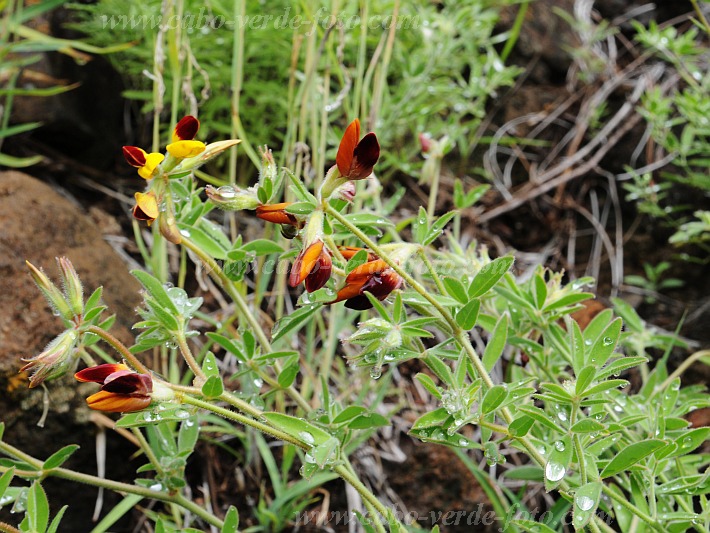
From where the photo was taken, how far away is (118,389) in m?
0.99

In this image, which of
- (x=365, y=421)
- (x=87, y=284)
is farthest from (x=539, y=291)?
(x=87, y=284)

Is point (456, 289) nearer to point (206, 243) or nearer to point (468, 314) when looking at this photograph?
point (468, 314)

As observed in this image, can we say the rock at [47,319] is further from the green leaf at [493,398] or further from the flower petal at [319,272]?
the green leaf at [493,398]

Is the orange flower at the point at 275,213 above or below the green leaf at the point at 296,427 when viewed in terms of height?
above

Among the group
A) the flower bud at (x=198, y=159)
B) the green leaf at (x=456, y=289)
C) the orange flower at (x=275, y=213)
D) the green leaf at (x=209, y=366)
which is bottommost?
the green leaf at (x=209, y=366)

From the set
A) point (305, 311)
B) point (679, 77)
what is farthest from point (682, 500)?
point (679, 77)

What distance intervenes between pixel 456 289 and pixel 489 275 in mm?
61

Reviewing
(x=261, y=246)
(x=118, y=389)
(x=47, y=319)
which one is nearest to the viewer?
(x=118, y=389)

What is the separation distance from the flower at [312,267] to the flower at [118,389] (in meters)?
0.26

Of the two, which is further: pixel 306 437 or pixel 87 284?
pixel 87 284

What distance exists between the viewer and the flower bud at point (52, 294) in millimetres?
1149

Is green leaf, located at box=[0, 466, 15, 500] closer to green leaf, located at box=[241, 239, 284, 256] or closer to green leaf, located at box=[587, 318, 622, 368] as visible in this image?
green leaf, located at box=[241, 239, 284, 256]

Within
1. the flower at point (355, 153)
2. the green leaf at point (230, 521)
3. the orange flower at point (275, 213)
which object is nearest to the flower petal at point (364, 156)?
the flower at point (355, 153)

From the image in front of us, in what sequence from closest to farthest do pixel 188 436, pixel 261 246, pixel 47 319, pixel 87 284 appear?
pixel 261 246 → pixel 188 436 → pixel 47 319 → pixel 87 284
